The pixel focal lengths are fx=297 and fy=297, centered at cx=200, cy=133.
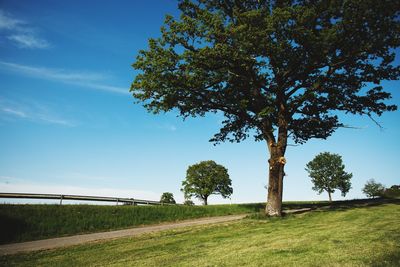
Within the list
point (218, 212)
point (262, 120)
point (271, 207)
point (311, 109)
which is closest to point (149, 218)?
point (218, 212)

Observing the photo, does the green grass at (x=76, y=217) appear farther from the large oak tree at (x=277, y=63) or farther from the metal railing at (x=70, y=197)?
the large oak tree at (x=277, y=63)

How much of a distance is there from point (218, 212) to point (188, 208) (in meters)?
2.96

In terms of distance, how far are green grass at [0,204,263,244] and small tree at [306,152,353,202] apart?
50266 mm

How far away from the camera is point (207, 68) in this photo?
62.4ft

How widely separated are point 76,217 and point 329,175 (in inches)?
2522

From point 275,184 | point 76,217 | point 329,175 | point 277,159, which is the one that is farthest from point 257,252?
point 329,175

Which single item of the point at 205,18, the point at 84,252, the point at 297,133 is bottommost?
the point at 84,252

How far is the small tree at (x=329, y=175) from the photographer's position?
7125 centimetres

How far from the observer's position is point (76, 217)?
76.3ft

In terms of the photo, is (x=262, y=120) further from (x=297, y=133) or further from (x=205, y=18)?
(x=205, y=18)

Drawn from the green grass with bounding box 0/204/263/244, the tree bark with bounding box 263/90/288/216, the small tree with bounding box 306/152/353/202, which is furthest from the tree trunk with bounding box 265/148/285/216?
the small tree with bounding box 306/152/353/202

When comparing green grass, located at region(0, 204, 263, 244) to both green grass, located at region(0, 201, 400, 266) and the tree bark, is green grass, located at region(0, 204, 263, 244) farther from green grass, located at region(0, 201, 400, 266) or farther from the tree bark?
the tree bark

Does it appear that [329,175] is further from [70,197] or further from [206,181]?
[70,197]

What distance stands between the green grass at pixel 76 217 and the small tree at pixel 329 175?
50.3m
